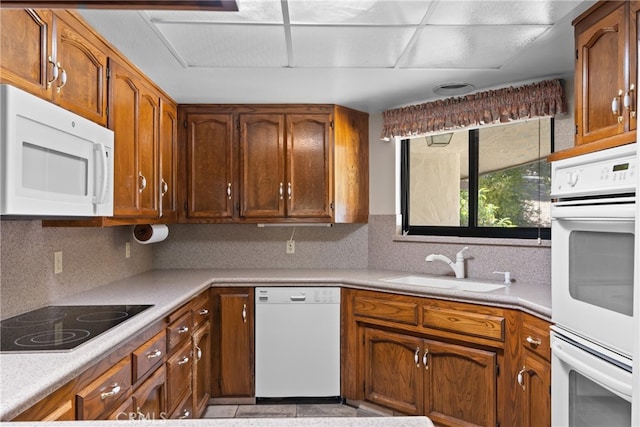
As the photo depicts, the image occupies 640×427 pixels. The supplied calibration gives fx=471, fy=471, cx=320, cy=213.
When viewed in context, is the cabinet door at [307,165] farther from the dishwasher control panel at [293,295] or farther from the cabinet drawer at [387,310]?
the cabinet drawer at [387,310]

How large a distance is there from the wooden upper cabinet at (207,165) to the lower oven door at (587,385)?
230 cm

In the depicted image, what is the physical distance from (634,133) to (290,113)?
228 cm

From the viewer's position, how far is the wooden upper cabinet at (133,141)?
2293 millimetres

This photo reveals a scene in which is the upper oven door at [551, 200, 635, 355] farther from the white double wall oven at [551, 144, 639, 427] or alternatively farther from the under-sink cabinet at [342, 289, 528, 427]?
the under-sink cabinet at [342, 289, 528, 427]

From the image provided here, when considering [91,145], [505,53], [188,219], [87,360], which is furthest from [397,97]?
[87,360]

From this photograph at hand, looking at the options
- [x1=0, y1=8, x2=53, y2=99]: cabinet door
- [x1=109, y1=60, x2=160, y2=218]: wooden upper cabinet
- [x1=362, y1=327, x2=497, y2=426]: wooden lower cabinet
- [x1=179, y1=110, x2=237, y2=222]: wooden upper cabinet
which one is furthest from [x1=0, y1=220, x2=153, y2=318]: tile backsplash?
[x1=362, y1=327, x2=497, y2=426]: wooden lower cabinet

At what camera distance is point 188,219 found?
3.41 meters

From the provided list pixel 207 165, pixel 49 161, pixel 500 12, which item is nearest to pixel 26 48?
pixel 49 161

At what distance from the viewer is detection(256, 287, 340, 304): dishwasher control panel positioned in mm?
3090

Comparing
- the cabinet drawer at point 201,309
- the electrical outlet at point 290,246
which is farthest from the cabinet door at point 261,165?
the cabinet drawer at point 201,309

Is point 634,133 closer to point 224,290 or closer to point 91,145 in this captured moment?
point 91,145

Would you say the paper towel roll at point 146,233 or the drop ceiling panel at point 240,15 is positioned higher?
the drop ceiling panel at point 240,15

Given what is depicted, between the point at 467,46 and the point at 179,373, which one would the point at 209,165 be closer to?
the point at 179,373

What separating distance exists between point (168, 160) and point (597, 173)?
8.28ft
